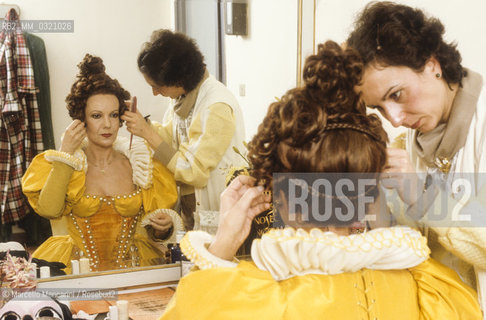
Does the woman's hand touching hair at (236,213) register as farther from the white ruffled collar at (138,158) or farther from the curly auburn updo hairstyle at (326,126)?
the white ruffled collar at (138,158)

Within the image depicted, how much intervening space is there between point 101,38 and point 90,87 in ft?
0.46

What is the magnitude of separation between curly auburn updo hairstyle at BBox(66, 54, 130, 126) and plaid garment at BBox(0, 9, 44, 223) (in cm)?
10

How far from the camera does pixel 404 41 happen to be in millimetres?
999

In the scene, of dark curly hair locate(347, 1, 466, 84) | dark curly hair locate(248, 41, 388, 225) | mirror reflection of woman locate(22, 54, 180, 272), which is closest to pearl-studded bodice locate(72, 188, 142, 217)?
mirror reflection of woman locate(22, 54, 180, 272)

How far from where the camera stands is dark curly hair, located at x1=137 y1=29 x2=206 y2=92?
4.36 ft

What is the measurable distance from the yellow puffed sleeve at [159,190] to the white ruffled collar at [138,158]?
15mm

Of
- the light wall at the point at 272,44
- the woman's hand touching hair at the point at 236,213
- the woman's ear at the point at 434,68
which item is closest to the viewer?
the woman's hand touching hair at the point at 236,213

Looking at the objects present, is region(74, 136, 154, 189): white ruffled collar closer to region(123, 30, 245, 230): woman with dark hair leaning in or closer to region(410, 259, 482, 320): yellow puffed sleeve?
region(123, 30, 245, 230): woman with dark hair leaning in

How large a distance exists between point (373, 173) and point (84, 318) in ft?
2.79

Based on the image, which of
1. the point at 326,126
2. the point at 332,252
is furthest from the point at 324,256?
the point at 326,126

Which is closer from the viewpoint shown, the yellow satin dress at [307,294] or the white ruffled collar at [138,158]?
the yellow satin dress at [307,294]

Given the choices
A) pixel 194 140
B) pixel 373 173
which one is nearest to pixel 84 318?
pixel 194 140

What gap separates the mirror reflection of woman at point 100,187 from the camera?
4.19 feet

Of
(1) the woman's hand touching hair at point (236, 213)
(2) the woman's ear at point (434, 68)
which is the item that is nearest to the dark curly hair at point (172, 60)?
(1) the woman's hand touching hair at point (236, 213)
